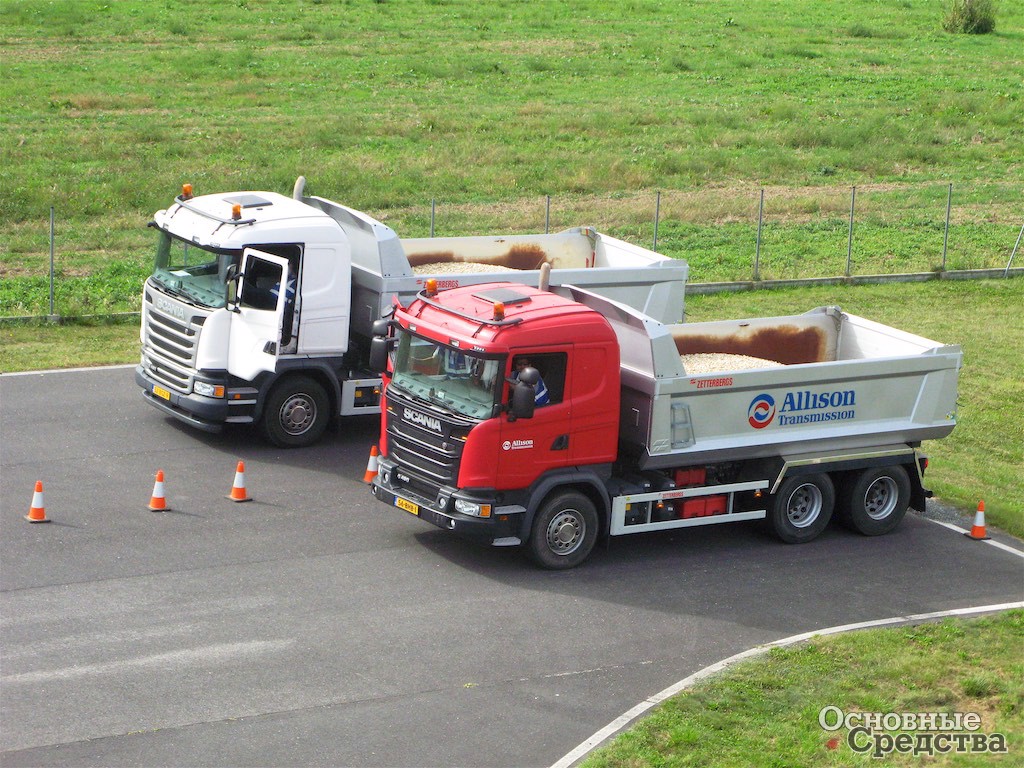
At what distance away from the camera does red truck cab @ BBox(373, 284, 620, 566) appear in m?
13.4

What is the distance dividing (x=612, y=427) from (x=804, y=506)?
9.06 ft

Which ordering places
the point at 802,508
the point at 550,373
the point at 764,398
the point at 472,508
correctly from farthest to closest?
the point at 802,508 → the point at 764,398 → the point at 550,373 → the point at 472,508

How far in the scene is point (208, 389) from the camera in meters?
16.9

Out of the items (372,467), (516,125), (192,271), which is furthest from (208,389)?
(516,125)

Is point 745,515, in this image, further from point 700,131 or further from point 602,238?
point 700,131

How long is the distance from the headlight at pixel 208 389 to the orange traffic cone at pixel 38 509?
9.09ft

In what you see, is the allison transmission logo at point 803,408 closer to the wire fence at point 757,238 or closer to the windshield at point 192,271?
the windshield at point 192,271

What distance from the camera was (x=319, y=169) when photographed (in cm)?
3419

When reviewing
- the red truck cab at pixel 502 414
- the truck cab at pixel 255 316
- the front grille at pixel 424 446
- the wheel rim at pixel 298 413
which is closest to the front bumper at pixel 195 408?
the truck cab at pixel 255 316

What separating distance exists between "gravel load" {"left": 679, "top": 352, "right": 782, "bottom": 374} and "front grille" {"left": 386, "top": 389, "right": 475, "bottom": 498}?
2.99m

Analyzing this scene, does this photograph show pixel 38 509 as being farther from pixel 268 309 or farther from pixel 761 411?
pixel 761 411

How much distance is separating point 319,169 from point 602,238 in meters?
14.5

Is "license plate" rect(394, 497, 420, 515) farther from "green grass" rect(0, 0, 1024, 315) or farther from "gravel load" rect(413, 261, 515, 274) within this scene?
"green grass" rect(0, 0, 1024, 315)

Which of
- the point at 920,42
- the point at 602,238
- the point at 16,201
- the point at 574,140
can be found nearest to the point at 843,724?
the point at 602,238
